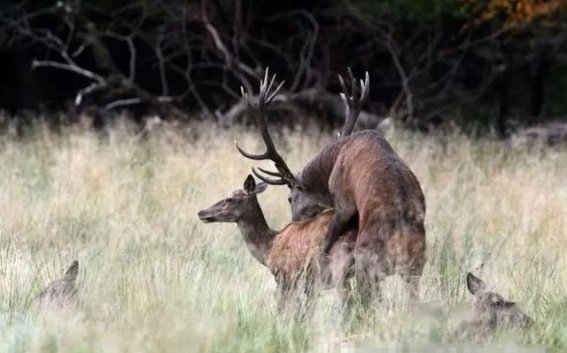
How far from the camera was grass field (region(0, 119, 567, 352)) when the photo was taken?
6.14m

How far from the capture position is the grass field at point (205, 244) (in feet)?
20.1

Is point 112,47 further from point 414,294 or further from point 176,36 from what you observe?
point 414,294

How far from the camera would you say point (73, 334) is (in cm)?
583

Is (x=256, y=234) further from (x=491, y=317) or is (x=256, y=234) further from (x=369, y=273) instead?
(x=491, y=317)

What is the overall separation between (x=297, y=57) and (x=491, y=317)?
13.7m

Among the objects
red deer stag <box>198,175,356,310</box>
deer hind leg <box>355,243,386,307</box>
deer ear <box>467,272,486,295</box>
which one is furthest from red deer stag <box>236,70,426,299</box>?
deer ear <box>467,272,486,295</box>

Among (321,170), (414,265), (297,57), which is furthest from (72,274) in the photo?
(297,57)

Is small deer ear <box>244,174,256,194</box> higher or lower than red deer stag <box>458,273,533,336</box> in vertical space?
higher

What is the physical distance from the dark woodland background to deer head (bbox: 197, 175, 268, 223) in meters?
7.82

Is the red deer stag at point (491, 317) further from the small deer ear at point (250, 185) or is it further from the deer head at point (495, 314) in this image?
the small deer ear at point (250, 185)

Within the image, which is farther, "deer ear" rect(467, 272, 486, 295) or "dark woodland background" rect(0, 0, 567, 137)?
"dark woodland background" rect(0, 0, 567, 137)

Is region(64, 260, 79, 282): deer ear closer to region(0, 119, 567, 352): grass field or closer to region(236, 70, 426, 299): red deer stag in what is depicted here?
region(0, 119, 567, 352): grass field

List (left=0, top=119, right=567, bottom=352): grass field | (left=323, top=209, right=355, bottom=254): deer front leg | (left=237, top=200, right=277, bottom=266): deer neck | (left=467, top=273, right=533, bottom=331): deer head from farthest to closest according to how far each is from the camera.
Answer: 1. (left=237, top=200, right=277, bottom=266): deer neck
2. (left=323, top=209, right=355, bottom=254): deer front leg
3. (left=467, top=273, right=533, bottom=331): deer head
4. (left=0, top=119, right=567, bottom=352): grass field

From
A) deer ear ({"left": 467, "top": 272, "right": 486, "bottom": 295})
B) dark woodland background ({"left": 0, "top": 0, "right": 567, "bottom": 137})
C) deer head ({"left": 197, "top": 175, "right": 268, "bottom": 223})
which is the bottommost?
deer ear ({"left": 467, "top": 272, "right": 486, "bottom": 295})
